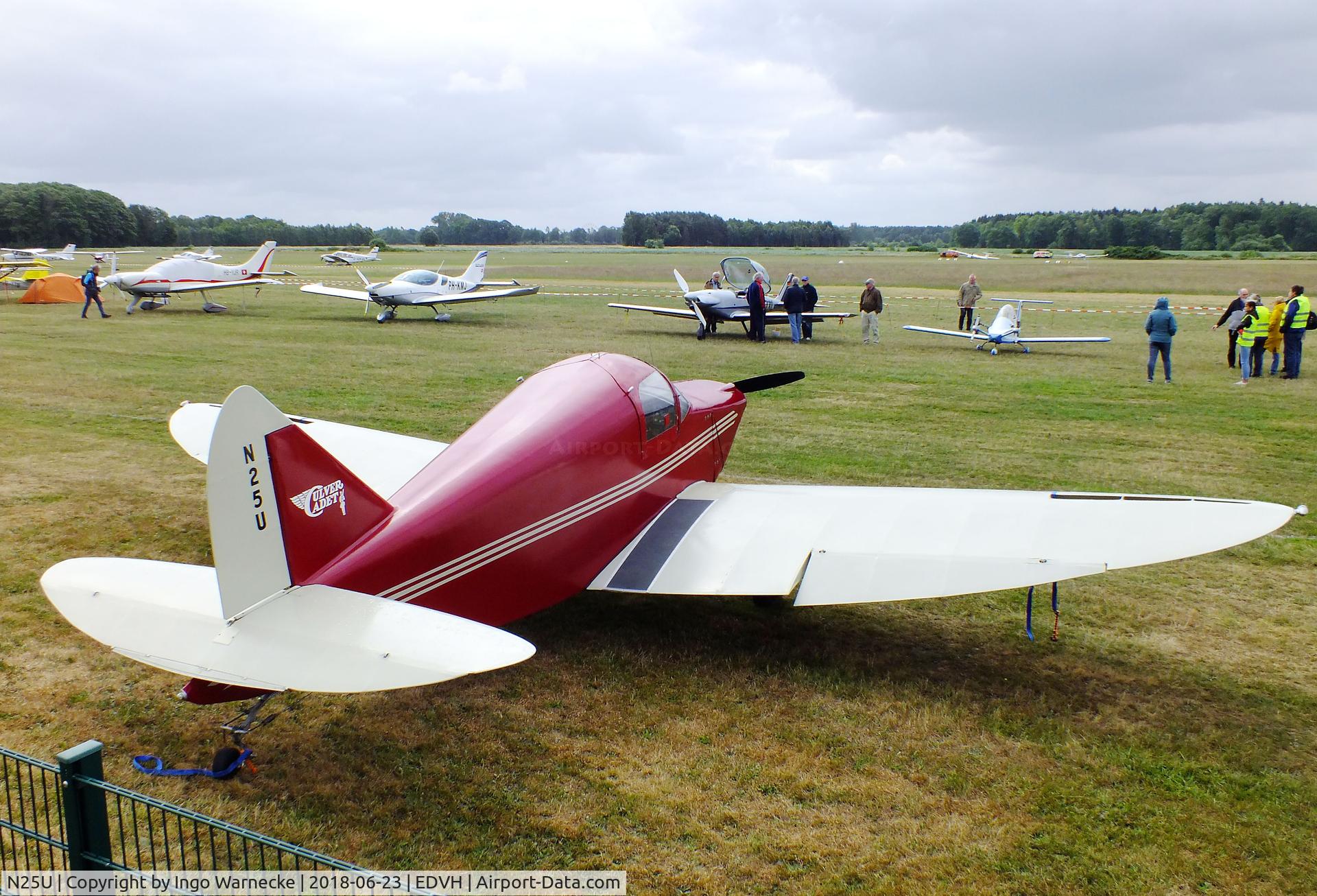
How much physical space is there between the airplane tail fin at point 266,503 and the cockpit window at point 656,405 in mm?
2425

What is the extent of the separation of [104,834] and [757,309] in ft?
67.0

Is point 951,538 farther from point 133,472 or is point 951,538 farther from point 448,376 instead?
point 448,376

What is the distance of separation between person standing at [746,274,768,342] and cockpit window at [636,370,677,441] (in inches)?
626

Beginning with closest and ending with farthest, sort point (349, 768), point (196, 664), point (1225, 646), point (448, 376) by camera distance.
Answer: point (196, 664) → point (349, 768) → point (1225, 646) → point (448, 376)

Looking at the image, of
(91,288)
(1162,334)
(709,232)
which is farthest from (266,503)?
(709,232)

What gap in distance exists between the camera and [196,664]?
3.48 meters

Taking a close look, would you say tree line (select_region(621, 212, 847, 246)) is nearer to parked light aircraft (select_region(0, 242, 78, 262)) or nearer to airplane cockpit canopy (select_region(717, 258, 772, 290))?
parked light aircraft (select_region(0, 242, 78, 262))

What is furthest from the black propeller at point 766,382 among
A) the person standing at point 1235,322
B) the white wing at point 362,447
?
the person standing at point 1235,322

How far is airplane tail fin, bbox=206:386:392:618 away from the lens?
3.72 metres

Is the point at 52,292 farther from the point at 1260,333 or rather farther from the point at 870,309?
the point at 1260,333

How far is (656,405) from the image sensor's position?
637cm

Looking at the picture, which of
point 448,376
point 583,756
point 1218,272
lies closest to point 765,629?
point 583,756

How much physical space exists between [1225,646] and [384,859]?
17.1 ft

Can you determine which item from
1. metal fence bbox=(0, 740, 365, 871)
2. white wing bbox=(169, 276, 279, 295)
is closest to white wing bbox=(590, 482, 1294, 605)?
metal fence bbox=(0, 740, 365, 871)
